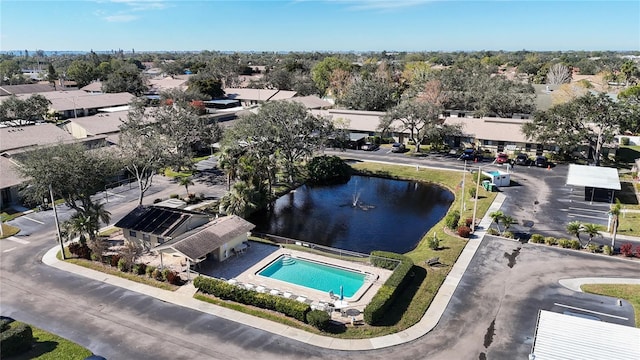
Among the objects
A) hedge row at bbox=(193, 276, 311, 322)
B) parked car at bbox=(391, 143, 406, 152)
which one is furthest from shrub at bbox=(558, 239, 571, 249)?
parked car at bbox=(391, 143, 406, 152)

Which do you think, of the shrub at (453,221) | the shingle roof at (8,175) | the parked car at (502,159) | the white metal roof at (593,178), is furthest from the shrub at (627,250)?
the shingle roof at (8,175)

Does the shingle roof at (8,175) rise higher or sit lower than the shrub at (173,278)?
higher

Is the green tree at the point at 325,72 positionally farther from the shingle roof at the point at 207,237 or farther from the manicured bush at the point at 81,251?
the manicured bush at the point at 81,251

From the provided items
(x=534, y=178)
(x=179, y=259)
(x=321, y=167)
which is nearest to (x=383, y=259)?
(x=179, y=259)

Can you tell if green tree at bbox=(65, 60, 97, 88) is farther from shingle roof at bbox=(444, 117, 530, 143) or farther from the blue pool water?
the blue pool water

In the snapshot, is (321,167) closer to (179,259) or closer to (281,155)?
(281,155)

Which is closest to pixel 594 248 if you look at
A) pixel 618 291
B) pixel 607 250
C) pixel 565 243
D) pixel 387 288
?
pixel 607 250
